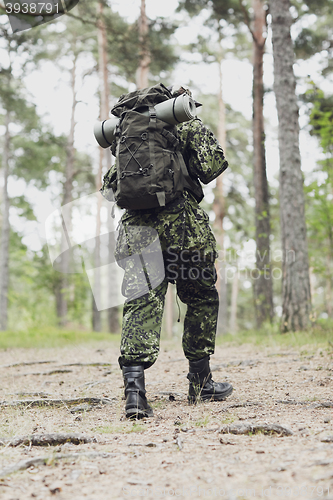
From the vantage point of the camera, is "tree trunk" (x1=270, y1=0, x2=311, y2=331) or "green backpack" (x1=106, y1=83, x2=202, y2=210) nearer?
"green backpack" (x1=106, y1=83, x2=202, y2=210)

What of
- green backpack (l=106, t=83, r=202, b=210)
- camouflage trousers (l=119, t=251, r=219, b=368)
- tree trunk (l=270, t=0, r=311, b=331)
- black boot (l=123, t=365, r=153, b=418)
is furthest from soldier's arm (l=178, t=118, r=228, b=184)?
tree trunk (l=270, t=0, r=311, b=331)

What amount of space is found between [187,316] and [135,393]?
0.71m

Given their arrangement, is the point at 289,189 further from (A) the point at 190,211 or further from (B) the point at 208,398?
(B) the point at 208,398

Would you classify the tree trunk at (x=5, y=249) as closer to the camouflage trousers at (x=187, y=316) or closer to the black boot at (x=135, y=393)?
the camouflage trousers at (x=187, y=316)

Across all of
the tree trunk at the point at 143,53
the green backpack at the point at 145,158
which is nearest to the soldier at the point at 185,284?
the green backpack at the point at 145,158

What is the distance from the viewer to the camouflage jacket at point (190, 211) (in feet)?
8.46

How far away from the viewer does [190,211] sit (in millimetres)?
2672

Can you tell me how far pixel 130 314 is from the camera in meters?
2.53

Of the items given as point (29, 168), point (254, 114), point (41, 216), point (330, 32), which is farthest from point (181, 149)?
point (41, 216)

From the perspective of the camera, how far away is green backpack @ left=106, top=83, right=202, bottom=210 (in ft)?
8.04

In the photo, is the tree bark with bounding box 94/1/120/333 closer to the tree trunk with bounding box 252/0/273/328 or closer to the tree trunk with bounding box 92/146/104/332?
the tree trunk with bounding box 92/146/104/332

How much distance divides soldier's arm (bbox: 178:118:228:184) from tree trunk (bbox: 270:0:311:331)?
3997 mm

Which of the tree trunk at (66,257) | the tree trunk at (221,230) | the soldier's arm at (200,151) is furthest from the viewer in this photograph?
the tree trunk at (66,257)

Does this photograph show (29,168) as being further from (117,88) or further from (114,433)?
(114,433)
